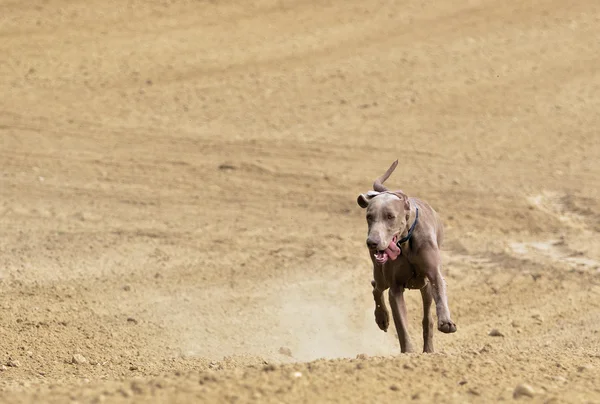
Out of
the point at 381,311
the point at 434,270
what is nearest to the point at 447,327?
the point at 434,270

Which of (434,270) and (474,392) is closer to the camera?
(474,392)

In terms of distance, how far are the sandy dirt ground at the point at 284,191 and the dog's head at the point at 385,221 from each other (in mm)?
870

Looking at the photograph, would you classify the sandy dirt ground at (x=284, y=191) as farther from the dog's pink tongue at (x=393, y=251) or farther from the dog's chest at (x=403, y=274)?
the dog's chest at (x=403, y=274)

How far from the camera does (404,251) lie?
9.55 metres

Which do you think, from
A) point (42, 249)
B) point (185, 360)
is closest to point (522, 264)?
point (185, 360)

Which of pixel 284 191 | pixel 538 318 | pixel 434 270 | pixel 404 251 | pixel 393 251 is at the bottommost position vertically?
pixel 538 318

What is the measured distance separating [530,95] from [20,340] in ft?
44.0

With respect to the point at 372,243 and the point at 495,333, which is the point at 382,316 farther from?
the point at 495,333

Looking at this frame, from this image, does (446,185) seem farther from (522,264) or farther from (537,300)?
(537,300)

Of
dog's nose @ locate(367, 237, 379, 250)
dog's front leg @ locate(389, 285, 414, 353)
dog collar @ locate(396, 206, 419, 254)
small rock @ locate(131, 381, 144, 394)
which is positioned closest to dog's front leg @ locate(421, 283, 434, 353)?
dog's front leg @ locate(389, 285, 414, 353)

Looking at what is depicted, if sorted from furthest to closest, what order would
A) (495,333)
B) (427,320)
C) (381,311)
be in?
(495,333) < (381,311) < (427,320)

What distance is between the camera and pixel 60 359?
35.9ft

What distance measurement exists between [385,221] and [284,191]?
8.86 metres

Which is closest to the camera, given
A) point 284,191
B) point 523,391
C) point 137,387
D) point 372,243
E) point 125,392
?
point 125,392
